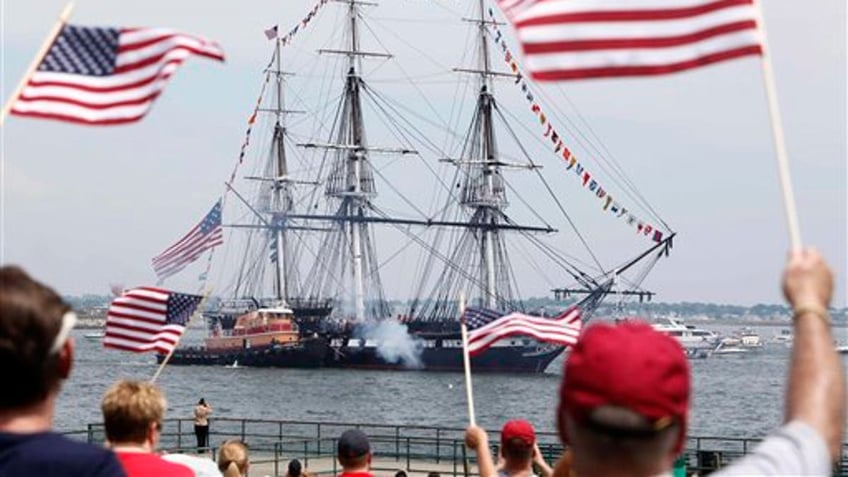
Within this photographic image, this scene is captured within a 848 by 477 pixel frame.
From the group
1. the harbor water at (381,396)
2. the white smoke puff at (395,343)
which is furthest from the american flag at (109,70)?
the white smoke puff at (395,343)

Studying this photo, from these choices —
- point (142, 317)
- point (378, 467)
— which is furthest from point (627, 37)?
point (378, 467)

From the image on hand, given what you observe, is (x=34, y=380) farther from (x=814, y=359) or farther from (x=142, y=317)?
(x=142, y=317)

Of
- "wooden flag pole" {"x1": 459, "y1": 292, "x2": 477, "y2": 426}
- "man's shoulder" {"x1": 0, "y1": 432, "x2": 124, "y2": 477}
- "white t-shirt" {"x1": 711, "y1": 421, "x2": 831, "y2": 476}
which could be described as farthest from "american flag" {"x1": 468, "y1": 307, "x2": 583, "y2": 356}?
"white t-shirt" {"x1": 711, "y1": 421, "x2": 831, "y2": 476}

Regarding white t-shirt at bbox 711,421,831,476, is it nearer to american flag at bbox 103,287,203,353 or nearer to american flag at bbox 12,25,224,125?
american flag at bbox 12,25,224,125

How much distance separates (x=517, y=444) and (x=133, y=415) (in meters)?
1.58

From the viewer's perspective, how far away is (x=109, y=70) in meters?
5.86

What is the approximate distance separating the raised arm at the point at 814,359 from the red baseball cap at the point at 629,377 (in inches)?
9.7

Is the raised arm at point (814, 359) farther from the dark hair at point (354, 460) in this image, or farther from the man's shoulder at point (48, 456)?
the dark hair at point (354, 460)

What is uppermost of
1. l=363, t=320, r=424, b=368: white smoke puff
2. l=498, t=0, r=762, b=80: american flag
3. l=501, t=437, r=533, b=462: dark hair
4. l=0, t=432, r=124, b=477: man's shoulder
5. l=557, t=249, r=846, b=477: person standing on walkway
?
l=363, t=320, r=424, b=368: white smoke puff

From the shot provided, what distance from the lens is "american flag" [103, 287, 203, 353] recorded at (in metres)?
11.0

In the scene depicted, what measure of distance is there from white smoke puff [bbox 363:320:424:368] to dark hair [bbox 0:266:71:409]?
11033 cm

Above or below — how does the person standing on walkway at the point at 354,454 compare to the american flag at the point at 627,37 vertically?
below

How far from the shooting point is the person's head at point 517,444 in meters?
5.50

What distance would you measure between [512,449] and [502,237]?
9968cm
